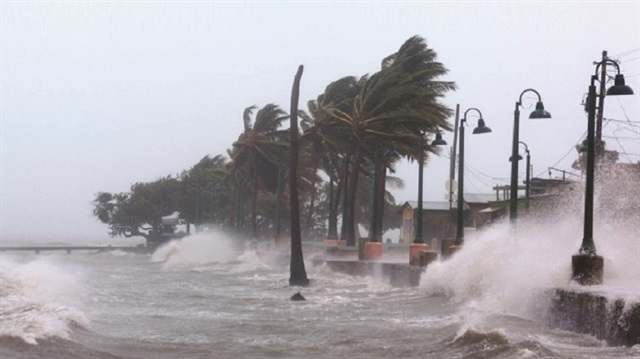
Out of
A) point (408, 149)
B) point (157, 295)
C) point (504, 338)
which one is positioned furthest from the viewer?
point (408, 149)

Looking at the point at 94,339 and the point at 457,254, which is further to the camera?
the point at 457,254

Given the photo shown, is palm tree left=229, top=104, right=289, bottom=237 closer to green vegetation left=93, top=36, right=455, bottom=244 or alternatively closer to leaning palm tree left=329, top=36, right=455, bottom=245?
green vegetation left=93, top=36, right=455, bottom=244

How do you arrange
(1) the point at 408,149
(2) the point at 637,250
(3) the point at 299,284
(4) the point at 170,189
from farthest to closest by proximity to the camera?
1. (4) the point at 170,189
2. (1) the point at 408,149
3. (3) the point at 299,284
4. (2) the point at 637,250

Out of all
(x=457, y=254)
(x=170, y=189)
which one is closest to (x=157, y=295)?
(x=457, y=254)

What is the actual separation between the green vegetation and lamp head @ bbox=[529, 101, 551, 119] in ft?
52.3

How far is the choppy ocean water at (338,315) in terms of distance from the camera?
13055 mm

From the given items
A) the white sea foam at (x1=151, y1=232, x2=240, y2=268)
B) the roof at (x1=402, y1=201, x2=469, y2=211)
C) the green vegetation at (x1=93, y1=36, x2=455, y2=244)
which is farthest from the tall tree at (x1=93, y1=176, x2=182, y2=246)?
the roof at (x1=402, y1=201, x2=469, y2=211)

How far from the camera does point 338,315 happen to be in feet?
65.6

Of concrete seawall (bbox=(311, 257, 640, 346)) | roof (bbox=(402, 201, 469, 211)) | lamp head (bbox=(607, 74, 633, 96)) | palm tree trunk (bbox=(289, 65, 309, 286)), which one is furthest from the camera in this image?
roof (bbox=(402, 201, 469, 211))

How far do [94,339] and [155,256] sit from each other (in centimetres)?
7551

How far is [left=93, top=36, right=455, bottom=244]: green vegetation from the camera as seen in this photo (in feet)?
155

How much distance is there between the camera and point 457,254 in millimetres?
27906

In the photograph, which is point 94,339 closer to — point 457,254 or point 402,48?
point 457,254

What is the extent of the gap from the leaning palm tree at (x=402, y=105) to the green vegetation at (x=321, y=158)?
5 centimetres
